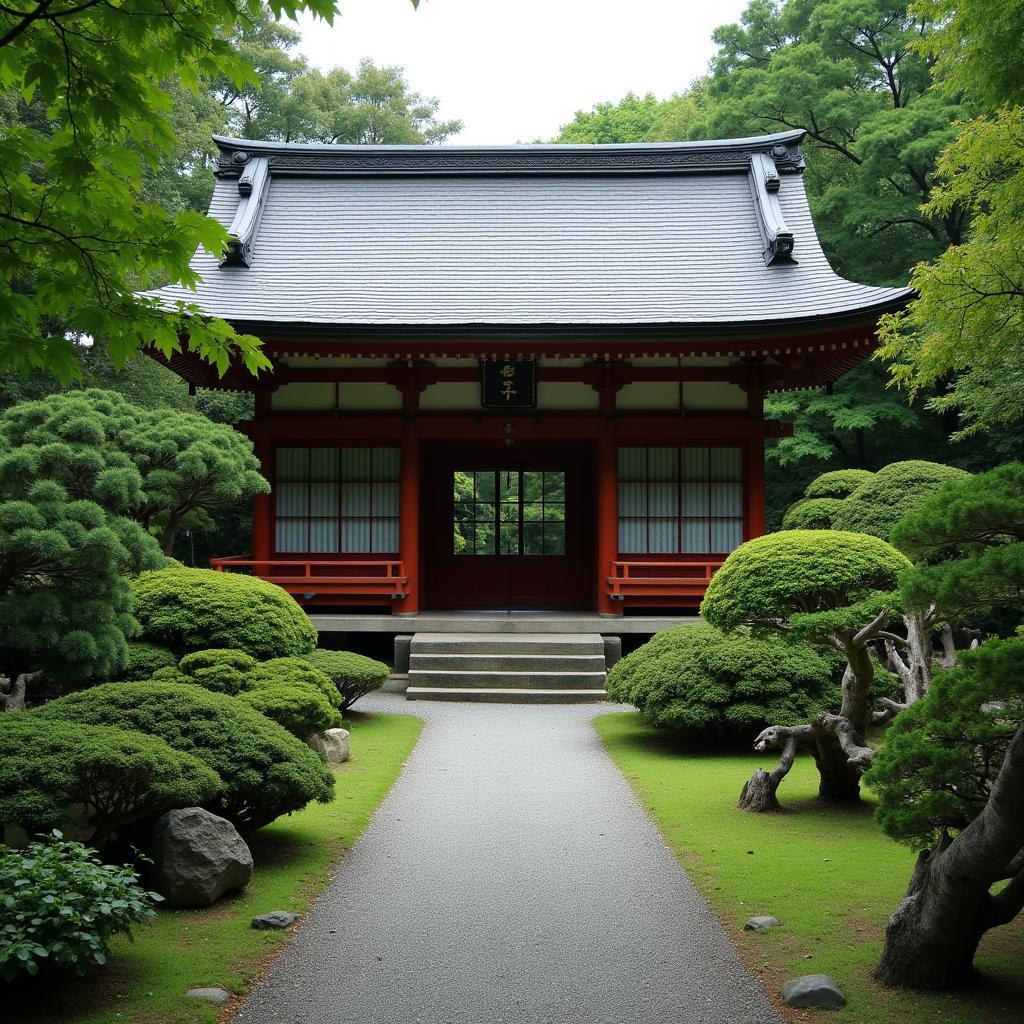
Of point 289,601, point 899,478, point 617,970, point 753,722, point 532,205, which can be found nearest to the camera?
point 617,970

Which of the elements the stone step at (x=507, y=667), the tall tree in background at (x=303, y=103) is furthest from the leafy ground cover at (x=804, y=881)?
the tall tree in background at (x=303, y=103)

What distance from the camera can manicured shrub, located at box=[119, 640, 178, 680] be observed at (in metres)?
9.07

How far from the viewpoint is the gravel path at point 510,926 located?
13.4 ft

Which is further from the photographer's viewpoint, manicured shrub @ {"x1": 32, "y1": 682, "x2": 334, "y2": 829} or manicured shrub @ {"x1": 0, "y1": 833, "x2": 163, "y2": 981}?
manicured shrub @ {"x1": 32, "y1": 682, "x2": 334, "y2": 829}

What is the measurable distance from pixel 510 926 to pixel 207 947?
1.52 metres

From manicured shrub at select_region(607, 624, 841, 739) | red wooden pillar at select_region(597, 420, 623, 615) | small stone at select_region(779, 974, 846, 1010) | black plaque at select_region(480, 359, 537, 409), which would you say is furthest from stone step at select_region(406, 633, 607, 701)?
small stone at select_region(779, 974, 846, 1010)

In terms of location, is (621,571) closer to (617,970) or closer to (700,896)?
(700,896)

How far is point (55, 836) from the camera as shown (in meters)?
4.25

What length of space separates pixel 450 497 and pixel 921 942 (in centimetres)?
1299

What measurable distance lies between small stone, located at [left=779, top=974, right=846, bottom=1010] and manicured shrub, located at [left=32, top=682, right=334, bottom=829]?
302 cm

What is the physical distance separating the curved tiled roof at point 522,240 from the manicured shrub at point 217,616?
180 inches

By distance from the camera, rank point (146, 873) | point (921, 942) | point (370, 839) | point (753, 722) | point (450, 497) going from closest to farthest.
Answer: point (921, 942) < point (146, 873) < point (370, 839) < point (753, 722) < point (450, 497)

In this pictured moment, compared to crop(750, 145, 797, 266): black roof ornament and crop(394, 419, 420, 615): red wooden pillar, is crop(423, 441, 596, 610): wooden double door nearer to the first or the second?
crop(394, 419, 420, 615): red wooden pillar

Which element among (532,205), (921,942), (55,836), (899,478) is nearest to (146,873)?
(55,836)
